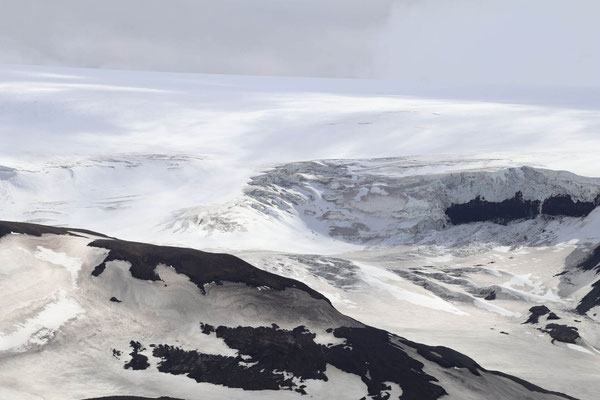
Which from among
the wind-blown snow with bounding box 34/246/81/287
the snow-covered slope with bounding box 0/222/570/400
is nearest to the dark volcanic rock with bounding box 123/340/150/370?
the snow-covered slope with bounding box 0/222/570/400

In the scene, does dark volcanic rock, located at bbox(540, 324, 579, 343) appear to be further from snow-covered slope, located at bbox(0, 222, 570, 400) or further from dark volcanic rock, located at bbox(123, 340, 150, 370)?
dark volcanic rock, located at bbox(123, 340, 150, 370)

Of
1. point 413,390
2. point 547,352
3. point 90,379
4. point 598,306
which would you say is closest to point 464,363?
point 413,390

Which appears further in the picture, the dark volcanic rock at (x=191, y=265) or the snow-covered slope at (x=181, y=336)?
the dark volcanic rock at (x=191, y=265)

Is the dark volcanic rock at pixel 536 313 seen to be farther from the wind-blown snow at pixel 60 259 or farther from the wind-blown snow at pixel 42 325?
the wind-blown snow at pixel 42 325

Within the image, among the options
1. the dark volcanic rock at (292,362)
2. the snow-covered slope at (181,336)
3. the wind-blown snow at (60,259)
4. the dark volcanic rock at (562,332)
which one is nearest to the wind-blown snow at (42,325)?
the snow-covered slope at (181,336)

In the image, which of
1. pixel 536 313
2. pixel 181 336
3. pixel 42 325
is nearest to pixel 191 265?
pixel 181 336

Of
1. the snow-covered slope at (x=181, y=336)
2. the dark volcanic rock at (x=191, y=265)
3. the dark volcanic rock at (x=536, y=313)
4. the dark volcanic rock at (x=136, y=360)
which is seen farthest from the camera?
the dark volcanic rock at (x=536, y=313)
